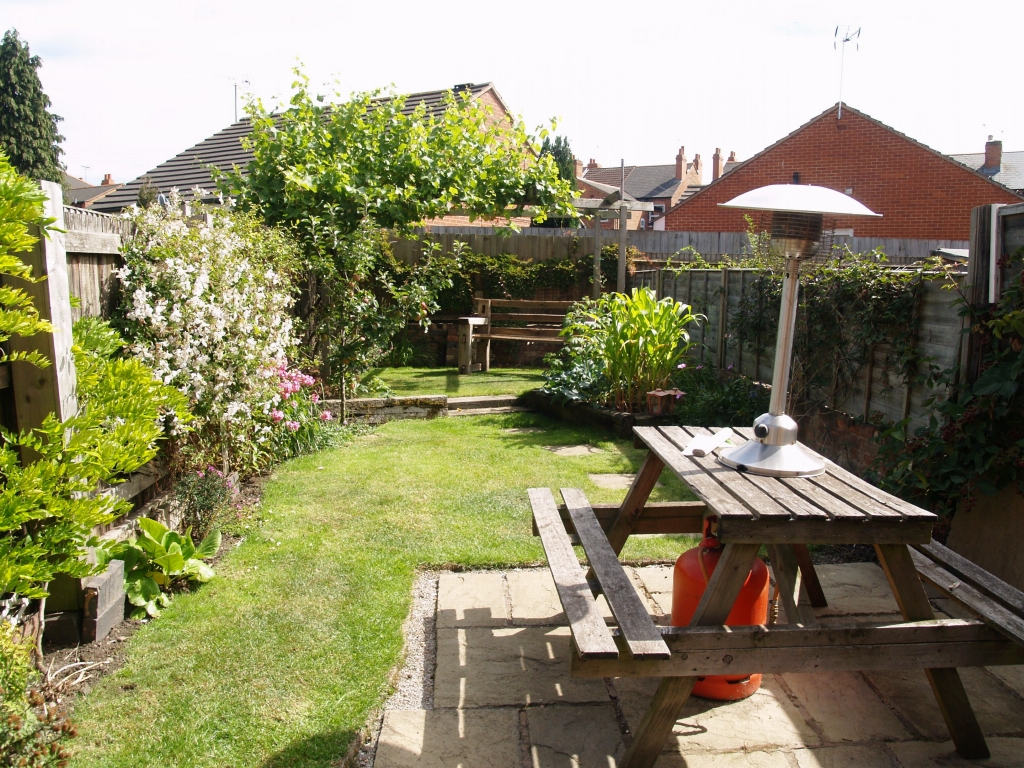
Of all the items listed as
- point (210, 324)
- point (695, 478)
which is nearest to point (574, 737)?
point (695, 478)

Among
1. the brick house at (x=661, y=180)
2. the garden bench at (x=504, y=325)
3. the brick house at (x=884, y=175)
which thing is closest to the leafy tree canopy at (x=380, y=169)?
the garden bench at (x=504, y=325)

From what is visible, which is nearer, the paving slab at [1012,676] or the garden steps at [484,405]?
the paving slab at [1012,676]

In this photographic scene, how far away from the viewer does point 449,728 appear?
8.97 ft

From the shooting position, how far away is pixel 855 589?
12.9 ft

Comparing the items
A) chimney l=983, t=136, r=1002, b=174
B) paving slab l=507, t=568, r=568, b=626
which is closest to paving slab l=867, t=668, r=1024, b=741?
paving slab l=507, t=568, r=568, b=626

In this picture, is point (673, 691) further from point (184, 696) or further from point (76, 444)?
point (76, 444)

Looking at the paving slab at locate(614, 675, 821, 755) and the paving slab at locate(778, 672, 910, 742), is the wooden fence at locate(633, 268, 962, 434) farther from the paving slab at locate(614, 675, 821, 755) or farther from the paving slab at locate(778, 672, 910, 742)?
the paving slab at locate(614, 675, 821, 755)

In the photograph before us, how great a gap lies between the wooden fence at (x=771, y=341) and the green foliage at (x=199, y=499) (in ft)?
12.7

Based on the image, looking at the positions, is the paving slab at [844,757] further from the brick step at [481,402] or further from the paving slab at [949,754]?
the brick step at [481,402]

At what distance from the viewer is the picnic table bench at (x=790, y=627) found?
2404 mm

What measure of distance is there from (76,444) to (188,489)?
1.67 m

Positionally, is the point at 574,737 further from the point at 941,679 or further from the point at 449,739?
the point at 941,679

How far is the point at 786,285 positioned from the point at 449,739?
1.99 meters

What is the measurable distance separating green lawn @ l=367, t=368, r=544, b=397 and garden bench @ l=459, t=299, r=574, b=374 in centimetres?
34
